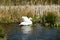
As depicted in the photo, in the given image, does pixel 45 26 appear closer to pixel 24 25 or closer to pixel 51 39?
pixel 24 25

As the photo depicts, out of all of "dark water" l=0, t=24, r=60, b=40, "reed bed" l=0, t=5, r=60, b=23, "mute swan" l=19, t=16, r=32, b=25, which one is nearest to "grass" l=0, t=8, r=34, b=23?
"reed bed" l=0, t=5, r=60, b=23

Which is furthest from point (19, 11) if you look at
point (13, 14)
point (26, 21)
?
point (26, 21)

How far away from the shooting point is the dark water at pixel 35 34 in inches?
695

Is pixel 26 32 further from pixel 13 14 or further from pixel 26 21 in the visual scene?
pixel 13 14

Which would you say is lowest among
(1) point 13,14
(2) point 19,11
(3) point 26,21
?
(3) point 26,21

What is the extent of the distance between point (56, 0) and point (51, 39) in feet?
37.6

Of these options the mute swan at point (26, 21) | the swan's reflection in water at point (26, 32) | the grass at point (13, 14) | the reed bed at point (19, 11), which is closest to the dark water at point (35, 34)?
the swan's reflection in water at point (26, 32)

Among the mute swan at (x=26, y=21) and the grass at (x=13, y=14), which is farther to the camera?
the grass at (x=13, y=14)

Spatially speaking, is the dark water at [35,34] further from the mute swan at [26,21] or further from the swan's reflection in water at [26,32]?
the mute swan at [26,21]

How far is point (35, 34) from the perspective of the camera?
18734mm

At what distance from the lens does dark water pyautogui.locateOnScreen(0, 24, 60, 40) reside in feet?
57.9

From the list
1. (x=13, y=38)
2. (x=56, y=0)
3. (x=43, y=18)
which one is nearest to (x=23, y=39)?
(x=13, y=38)

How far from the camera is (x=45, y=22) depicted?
23109mm

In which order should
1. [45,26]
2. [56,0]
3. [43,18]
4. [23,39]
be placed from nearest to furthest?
[23,39] → [45,26] → [43,18] → [56,0]
